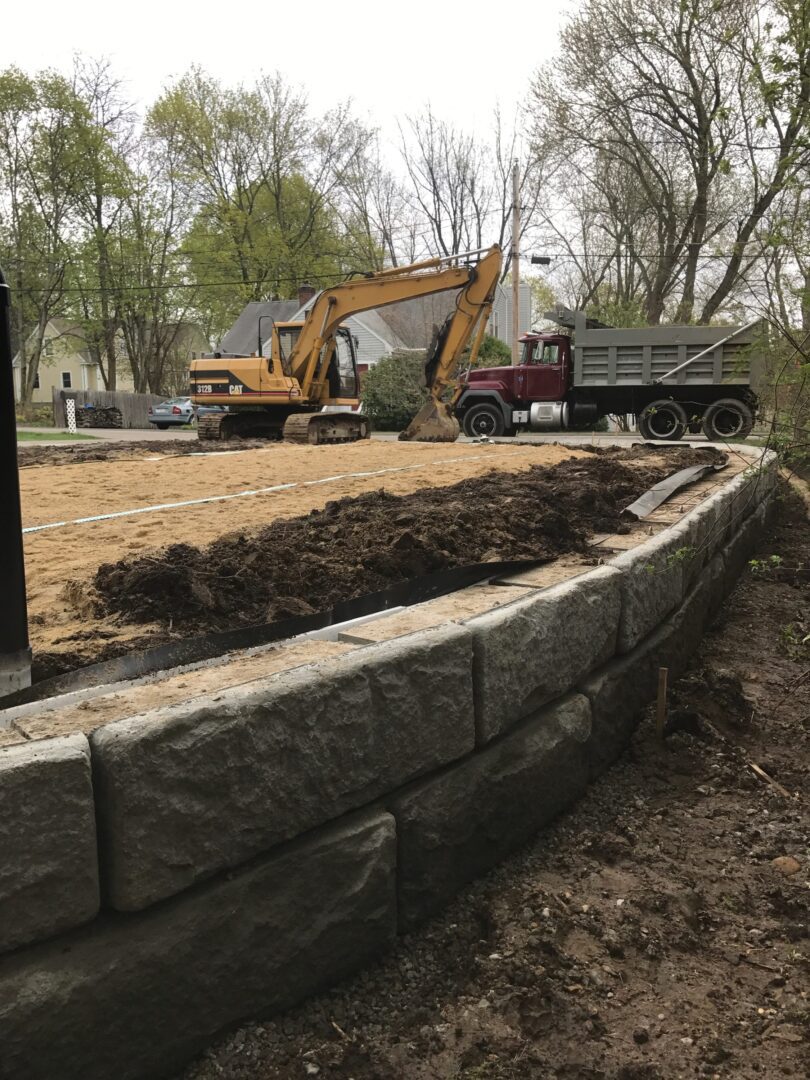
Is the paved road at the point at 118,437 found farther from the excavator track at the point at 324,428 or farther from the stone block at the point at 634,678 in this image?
the stone block at the point at 634,678

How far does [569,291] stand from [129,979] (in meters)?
45.9

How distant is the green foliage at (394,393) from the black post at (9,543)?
943 inches

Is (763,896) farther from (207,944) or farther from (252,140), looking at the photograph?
(252,140)

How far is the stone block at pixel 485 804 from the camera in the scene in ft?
7.62

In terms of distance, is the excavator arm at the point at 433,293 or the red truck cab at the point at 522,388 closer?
the excavator arm at the point at 433,293

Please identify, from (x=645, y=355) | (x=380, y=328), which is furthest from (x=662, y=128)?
(x=380, y=328)

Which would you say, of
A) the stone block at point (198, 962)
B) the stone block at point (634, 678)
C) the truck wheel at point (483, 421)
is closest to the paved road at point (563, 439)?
the truck wheel at point (483, 421)

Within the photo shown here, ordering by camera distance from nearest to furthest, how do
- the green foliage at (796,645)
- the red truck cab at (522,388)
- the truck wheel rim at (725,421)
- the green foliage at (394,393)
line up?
1. the green foliage at (796,645)
2. the truck wheel rim at (725,421)
3. the red truck cab at (522,388)
4. the green foliage at (394,393)

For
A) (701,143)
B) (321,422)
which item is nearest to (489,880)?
(321,422)

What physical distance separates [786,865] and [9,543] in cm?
249

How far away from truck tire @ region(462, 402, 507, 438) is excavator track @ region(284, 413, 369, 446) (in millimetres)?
3736

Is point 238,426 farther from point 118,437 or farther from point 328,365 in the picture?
point 118,437

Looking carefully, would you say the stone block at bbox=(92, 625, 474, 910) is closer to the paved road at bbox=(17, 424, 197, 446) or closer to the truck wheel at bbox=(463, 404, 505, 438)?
the paved road at bbox=(17, 424, 197, 446)

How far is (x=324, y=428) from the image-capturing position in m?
16.5
